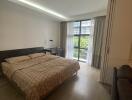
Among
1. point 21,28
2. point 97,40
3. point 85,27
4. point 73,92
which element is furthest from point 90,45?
point 21,28

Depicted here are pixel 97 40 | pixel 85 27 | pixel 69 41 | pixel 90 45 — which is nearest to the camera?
pixel 97 40

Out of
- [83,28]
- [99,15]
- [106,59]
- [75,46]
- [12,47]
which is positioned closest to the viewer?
[106,59]

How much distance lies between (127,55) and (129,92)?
1743mm

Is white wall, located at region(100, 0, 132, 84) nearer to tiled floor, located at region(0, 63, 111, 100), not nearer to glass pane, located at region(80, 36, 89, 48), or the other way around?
tiled floor, located at region(0, 63, 111, 100)

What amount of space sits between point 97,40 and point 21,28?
3.57 meters

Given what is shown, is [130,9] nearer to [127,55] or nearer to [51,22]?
[127,55]

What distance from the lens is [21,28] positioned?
11.5 feet

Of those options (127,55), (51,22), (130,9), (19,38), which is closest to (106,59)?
(127,55)

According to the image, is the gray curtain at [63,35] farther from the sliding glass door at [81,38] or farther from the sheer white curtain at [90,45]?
the sheer white curtain at [90,45]

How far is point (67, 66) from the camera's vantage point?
275cm

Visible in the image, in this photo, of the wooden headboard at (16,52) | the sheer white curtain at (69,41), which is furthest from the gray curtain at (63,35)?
the wooden headboard at (16,52)

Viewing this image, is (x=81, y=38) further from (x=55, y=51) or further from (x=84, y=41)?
(x=55, y=51)

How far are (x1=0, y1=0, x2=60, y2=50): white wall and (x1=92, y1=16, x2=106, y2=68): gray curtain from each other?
263 cm

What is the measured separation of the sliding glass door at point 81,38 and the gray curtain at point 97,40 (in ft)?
2.20
